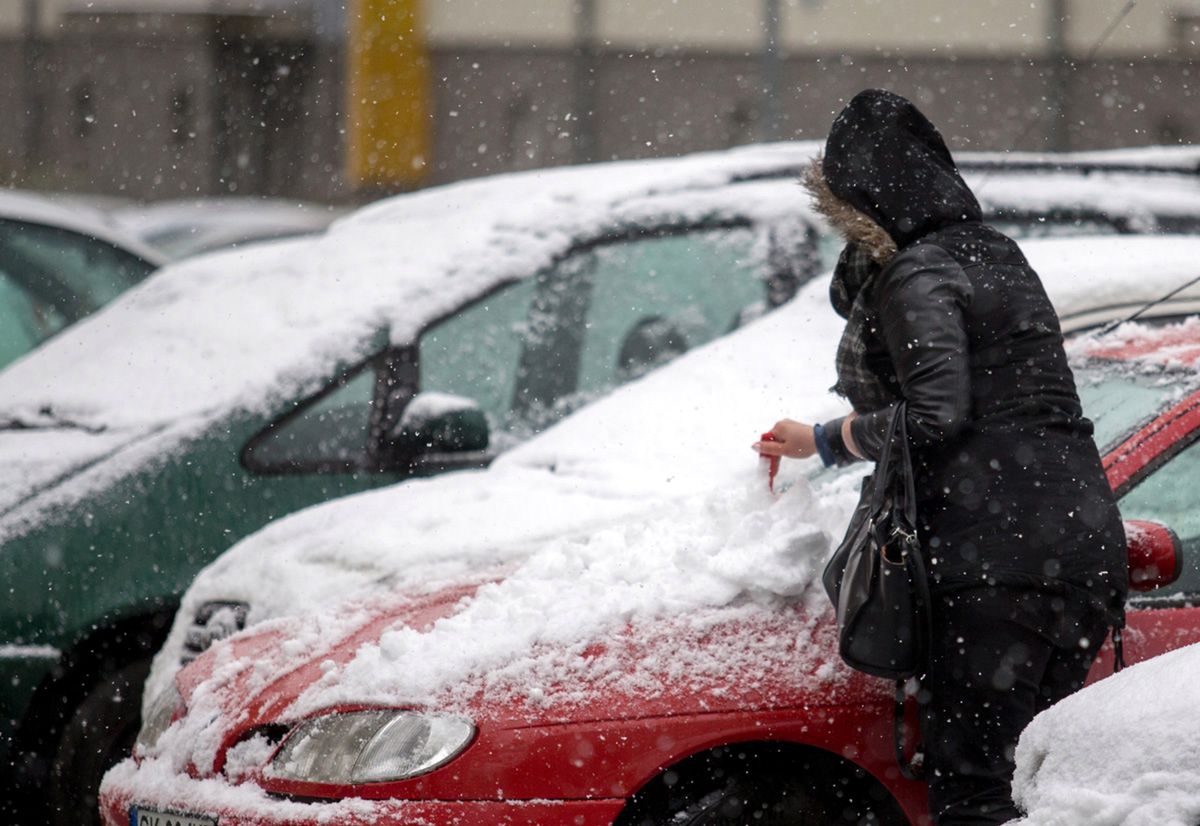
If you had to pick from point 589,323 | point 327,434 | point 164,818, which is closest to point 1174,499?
point 164,818

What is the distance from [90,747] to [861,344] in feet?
8.25

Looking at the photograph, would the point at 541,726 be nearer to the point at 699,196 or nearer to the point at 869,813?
the point at 869,813

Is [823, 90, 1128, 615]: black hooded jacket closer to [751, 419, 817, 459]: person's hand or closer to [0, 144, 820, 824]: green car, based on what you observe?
[751, 419, 817, 459]: person's hand

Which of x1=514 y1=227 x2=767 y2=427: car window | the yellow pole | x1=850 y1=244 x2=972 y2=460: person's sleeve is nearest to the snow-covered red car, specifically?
x1=850 y1=244 x2=972 y2=460: person's sleeve

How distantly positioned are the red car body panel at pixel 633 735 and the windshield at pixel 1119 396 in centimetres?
49

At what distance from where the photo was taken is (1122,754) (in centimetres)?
192

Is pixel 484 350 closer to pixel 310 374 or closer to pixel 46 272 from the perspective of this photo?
pixel 310 374

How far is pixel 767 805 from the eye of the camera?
298 centimetres

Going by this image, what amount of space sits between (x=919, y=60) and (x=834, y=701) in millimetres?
34928

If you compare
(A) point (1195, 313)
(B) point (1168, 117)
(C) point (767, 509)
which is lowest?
(B) point (1168, 117)

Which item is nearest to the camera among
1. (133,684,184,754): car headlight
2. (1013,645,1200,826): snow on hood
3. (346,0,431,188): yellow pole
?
(1013,645,1200,826): snow on hood

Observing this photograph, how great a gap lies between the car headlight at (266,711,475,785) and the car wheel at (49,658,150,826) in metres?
1.53

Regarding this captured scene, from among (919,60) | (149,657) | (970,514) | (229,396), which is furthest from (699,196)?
(919,60)

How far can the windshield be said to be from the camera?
3.41m
